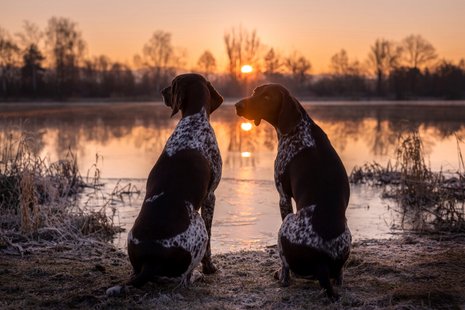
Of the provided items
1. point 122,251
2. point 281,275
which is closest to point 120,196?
point 122,251

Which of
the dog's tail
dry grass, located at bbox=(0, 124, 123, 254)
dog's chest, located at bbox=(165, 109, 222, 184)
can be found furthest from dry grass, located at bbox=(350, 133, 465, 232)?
the dog's tail

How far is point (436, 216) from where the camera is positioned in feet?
26.7

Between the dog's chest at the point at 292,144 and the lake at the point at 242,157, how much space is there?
69.7 inches

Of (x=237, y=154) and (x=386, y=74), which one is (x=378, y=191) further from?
(x=386, y=74)

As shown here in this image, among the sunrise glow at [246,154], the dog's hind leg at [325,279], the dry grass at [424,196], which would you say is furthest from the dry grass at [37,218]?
the sunrise glow at [246,154]

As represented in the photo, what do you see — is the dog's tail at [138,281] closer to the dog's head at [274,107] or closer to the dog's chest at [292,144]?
the dog's chest at [292,144]

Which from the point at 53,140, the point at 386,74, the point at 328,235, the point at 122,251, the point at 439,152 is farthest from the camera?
the point at 386,74

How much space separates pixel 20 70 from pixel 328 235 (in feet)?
195

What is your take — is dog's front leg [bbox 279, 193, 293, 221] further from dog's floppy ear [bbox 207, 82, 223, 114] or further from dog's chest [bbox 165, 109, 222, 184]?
dog's floppy ear [bbox 207, 82, 223, 114]

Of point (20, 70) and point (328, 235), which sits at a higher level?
point (20, 70)

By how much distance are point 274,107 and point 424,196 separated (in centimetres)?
442

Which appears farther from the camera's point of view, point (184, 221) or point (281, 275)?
point (281, 275)

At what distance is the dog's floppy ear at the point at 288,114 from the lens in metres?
5.82

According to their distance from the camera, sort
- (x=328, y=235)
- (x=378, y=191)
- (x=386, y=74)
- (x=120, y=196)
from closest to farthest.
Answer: (x=328, y=235)
(x=120, y=196)
(x=378, y=191)
(x=386, y=74)
